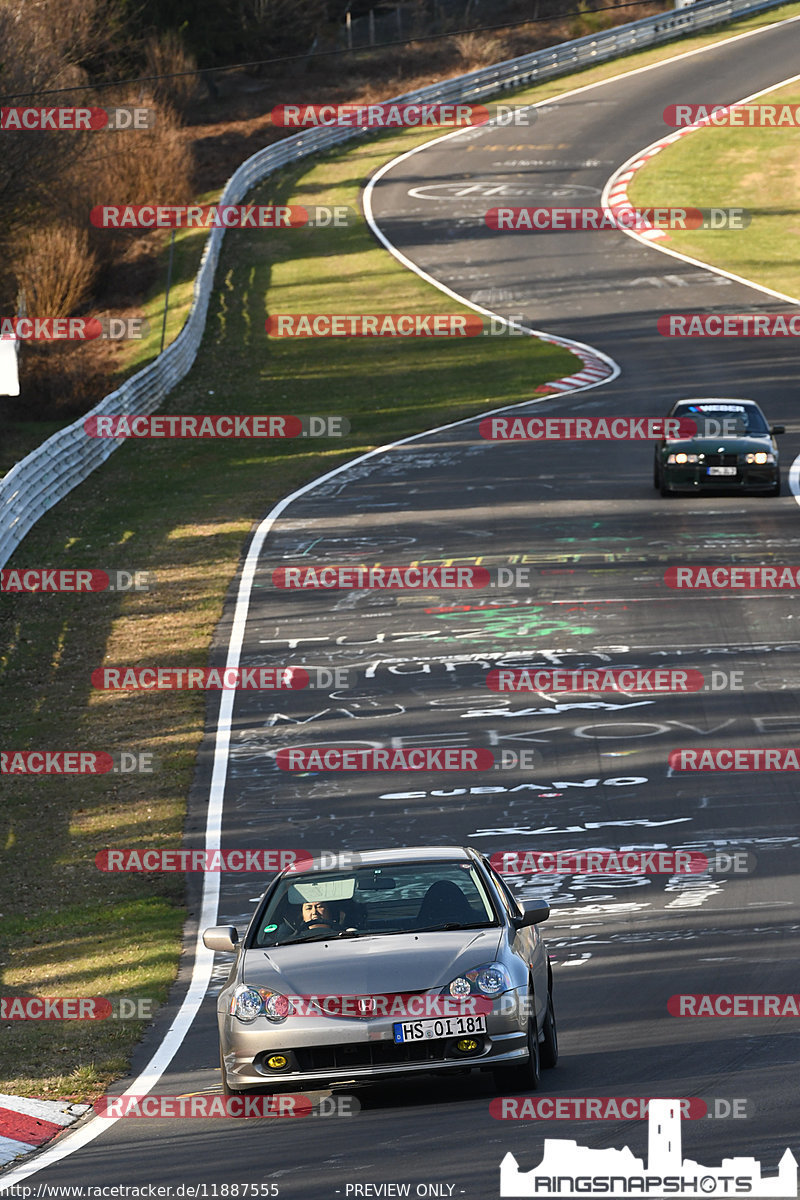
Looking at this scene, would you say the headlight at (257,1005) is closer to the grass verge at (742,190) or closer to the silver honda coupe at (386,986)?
the silver honda coupe at (386,986)

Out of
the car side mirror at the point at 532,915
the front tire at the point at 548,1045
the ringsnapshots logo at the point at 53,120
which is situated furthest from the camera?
the ringsnapshots logo at the point at 53,120

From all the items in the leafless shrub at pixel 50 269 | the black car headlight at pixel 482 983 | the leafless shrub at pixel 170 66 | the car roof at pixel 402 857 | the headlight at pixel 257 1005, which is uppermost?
the leafless shrub at pixel 170 66

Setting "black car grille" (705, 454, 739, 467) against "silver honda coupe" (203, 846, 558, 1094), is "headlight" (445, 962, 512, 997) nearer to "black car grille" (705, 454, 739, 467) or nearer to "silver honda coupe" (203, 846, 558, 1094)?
"silver honda coupe" (203, 846, 558, 1094)

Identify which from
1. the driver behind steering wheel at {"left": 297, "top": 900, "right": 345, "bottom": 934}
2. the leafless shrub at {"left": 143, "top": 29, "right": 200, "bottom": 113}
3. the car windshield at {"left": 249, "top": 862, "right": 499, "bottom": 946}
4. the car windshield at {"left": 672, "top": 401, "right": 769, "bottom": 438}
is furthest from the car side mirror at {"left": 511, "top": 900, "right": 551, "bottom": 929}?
the leafless shrub at {"left": 143, "top": 29, "right": 200, "bottom": 113}

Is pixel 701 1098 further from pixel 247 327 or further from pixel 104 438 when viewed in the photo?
pixel 247 327

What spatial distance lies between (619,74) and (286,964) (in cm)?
6809

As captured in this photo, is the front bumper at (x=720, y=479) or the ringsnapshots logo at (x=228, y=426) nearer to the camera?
the front bumper at (x=720, y=479)

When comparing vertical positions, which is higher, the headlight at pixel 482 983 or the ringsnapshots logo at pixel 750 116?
the ringsnapshots logo at pixel 750 116

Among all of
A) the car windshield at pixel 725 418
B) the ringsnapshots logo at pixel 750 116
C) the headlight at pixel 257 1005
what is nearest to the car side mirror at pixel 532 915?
the headlight at pixel 257 1005

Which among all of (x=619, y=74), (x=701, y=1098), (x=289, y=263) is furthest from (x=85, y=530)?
(x=619, y=74)

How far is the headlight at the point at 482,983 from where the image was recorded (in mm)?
9039

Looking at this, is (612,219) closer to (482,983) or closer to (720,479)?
(720,479)

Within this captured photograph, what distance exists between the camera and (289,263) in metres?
54.8

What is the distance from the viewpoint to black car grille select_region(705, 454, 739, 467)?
28.7 m
